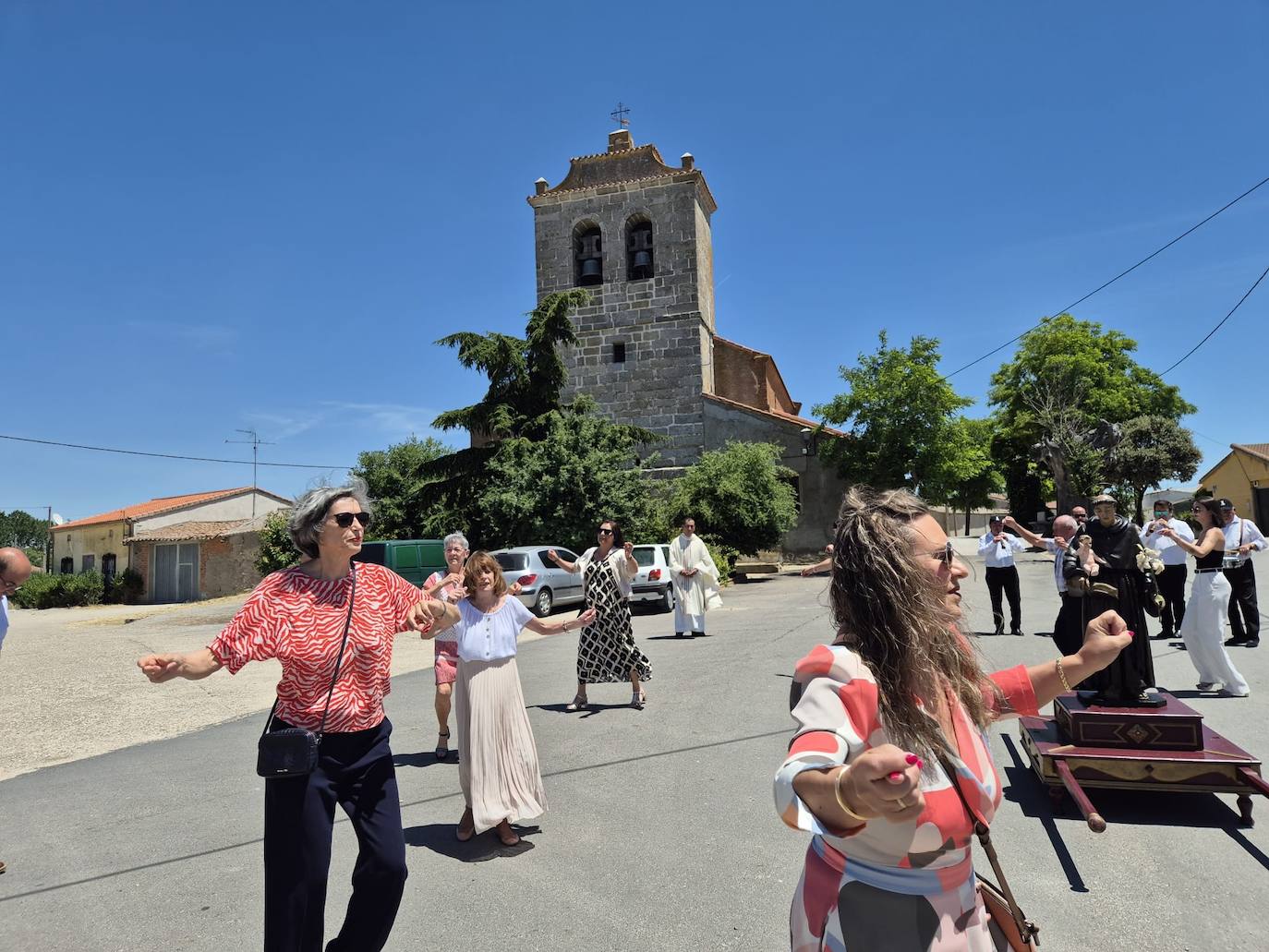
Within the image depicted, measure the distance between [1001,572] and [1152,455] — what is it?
81.8 feet

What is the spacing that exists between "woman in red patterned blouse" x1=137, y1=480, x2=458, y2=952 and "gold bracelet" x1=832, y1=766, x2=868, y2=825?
1.99m

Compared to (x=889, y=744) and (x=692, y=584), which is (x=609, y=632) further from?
(x=889, y=744)

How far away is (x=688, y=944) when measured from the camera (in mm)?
3312

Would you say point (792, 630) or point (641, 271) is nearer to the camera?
point (792, 630)

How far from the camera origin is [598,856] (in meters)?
→ 4.29

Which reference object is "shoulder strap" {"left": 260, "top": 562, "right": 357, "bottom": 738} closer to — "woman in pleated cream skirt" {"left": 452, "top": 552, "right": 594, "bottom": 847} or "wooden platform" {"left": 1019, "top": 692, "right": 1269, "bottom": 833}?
"woman in pleated cream skirt" {"left": 452, "top": 552, "right": 594, "bottom": 847}

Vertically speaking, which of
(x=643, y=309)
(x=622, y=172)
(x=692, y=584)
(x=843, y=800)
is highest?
(x=622, y=172)

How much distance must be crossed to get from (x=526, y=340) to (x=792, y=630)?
16203 millimetres

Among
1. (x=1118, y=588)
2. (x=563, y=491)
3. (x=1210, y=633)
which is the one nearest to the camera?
(x=1118, y=588)

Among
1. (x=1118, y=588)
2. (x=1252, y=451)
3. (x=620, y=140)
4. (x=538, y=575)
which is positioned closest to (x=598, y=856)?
(x=1118, y=588)

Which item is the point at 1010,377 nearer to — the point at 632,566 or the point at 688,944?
the point at 632,566

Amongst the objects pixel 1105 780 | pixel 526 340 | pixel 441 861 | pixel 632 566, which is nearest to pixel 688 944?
pixel 441 861

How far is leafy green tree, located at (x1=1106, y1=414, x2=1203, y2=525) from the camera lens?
31719 millimetres

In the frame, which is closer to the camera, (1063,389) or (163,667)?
(163,667)
